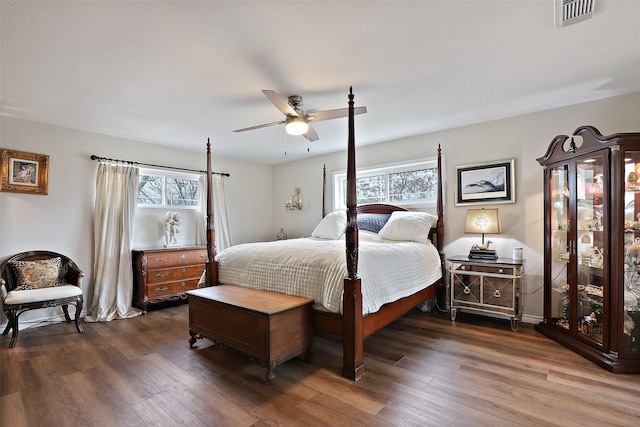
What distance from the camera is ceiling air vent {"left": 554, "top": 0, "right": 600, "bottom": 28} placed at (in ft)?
5.72

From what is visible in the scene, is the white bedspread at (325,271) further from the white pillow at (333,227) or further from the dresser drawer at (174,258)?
the dresser drawer at (174,258)

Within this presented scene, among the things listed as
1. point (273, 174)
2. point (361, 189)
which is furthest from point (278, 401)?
point (273, 174)

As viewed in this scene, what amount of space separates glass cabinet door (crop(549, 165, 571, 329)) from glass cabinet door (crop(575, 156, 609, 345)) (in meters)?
0.13

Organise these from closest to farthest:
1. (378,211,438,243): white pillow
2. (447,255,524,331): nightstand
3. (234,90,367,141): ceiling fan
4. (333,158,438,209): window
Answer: (234,90,367,141): ceiling fan
(447,255,524,331): nightstand
(378,211,438,243): white pillow
(333,158,438,209): window

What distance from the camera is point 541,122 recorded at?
3.46 m

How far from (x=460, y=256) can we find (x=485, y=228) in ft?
1.77

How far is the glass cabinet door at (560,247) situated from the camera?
298 centimetres

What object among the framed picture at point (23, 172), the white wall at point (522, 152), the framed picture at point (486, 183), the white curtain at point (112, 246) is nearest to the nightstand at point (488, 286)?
the white wall at point (522, 152)

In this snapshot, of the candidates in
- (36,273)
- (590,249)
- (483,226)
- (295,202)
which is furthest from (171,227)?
(590,249)

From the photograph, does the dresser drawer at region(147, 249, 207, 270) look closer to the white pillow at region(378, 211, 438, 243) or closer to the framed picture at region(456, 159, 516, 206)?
the white pillow at region(378, 211, 438, 243)

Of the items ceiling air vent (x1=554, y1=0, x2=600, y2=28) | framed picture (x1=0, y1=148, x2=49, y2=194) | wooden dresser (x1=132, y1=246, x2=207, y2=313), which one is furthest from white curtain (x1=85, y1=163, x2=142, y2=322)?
ceiling air vent (x1=554, y1=0, x2=600, y2=28)

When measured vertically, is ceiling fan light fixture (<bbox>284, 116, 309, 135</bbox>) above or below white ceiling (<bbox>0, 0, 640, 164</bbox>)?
below

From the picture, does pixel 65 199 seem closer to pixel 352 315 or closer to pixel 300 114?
pixel 300 114

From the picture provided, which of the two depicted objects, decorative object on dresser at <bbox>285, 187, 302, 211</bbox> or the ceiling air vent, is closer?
the ceiling air vent
